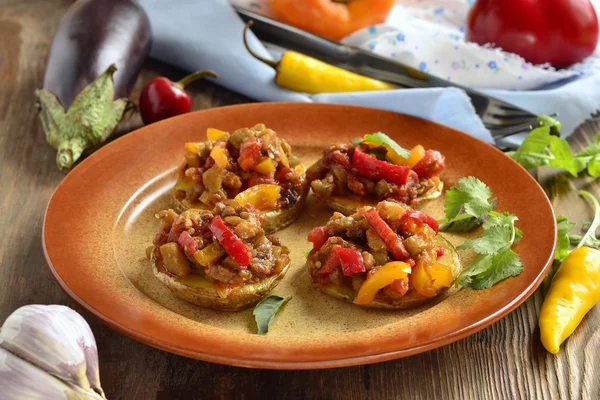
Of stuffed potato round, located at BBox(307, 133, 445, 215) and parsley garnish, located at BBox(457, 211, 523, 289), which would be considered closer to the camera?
parsley garnish, located at BBox(457, 211, 523, 289)

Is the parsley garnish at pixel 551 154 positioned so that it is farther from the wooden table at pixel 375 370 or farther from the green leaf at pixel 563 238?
the wooden table at pixel 375 370

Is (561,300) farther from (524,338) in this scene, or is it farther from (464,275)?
(464,275)

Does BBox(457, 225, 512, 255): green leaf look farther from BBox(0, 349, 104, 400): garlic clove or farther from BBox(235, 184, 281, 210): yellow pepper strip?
BBox(0, 349, 104, 400): garlic clove

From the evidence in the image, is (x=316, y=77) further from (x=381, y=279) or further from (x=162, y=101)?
(x=381, y=279)

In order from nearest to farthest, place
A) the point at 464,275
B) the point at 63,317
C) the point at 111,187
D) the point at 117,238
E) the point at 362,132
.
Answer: the point at 63,317 < the point at 464,275 < the point at 117,238 < the point at 111,187 < the point at 362,132

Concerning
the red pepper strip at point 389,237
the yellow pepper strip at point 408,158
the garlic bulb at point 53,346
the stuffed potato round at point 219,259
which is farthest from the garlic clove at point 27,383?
the yellow pepper strip at point 408,158

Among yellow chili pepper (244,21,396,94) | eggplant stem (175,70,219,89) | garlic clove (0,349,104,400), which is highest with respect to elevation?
garlic clove (0,349,104,400)

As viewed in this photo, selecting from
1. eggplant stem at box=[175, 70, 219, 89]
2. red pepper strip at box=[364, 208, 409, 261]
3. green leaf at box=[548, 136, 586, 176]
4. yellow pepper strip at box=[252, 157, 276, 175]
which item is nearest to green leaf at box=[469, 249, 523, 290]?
red pepper strip at box=[364, 208, 409, 261]

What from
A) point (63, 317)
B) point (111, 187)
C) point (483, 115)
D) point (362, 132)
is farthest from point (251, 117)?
point (63, 317)
